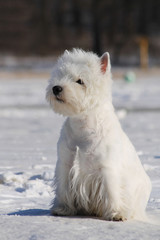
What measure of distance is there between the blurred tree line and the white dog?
119ft

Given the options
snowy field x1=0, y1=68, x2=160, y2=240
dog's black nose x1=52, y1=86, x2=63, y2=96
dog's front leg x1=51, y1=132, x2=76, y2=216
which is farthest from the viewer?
dog's front leg x1=51, y1=132, x2=76, y2=216

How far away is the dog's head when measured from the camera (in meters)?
4.68

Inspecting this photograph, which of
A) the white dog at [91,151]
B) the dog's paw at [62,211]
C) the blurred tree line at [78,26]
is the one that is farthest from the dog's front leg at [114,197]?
the blurred tree line at [78,26]

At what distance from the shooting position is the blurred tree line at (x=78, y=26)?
43.3 metres

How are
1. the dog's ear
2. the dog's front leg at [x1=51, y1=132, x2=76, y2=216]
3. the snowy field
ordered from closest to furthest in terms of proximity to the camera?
the snowy field < the dog's front leg at [x1=51, y1=132, x2=76, y2=216] < the dog's ear

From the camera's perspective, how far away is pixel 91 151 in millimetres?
4723

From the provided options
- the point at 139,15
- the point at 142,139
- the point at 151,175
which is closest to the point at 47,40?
the point at 139,15

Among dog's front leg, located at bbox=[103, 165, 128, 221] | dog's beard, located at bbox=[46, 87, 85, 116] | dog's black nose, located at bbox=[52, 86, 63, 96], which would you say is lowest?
dog's front leg, located at bbox=[103, 165, 128, 221]

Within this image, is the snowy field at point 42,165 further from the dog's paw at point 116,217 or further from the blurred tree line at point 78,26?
the blurred tree line at point 78,26

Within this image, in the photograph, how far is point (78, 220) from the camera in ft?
15.4

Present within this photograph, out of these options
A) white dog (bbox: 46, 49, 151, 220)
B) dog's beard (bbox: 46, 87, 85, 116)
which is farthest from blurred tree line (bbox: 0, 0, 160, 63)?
dog's beard (bbox: 46, 87, 85, 116)

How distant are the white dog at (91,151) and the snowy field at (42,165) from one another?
0.16 meters

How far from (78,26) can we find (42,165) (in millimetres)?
42709

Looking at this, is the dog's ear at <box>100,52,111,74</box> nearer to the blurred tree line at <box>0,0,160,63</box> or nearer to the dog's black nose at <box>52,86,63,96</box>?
the dog's black nose at <box>52,86,63,96</box>
